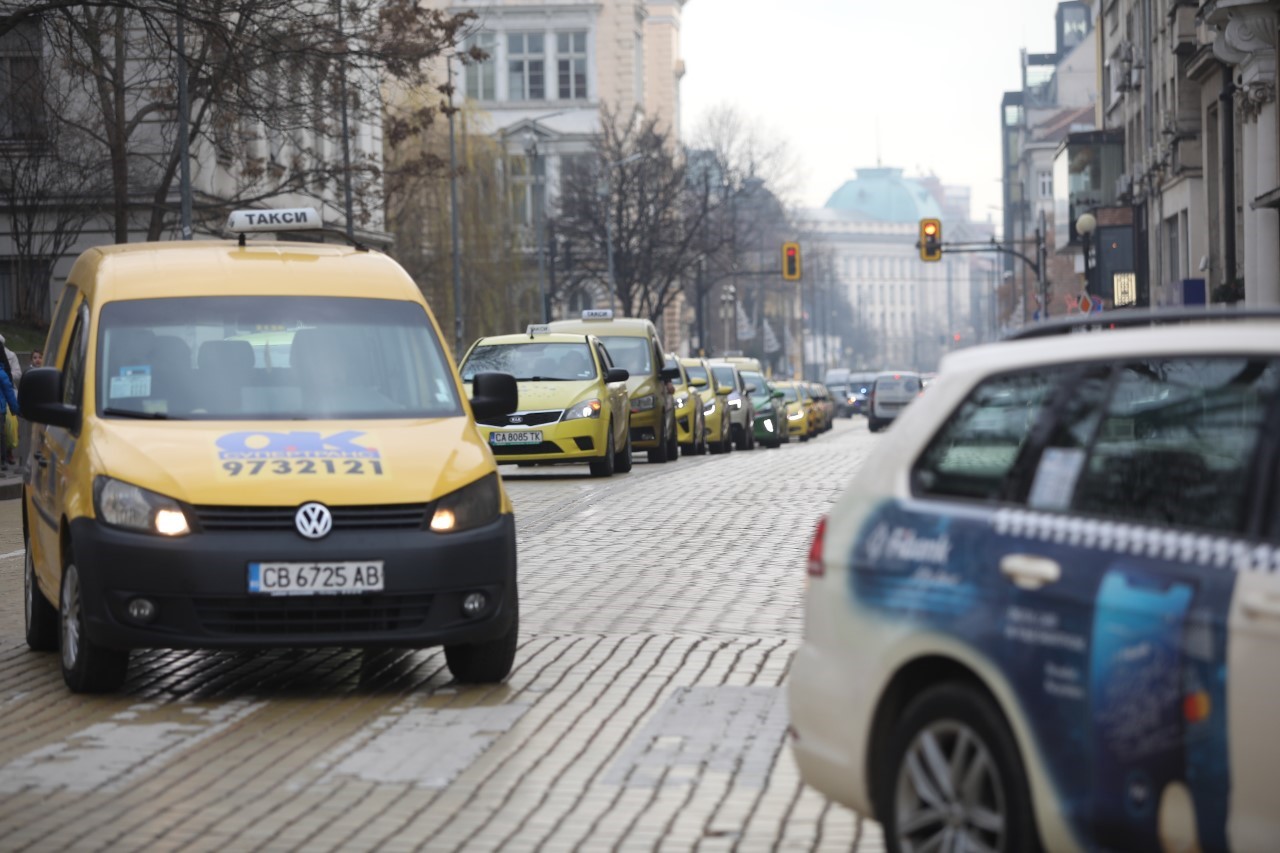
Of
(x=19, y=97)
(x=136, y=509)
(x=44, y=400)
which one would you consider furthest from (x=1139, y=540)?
(x=19, y=97)

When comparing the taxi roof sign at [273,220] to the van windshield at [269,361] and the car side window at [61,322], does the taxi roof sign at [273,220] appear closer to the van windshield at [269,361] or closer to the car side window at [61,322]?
the car side window at [61,322]

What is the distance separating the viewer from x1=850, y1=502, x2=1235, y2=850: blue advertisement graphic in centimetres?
477

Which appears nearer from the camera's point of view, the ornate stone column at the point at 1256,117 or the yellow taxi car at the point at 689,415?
the yellow taxi car at the point at 689,415

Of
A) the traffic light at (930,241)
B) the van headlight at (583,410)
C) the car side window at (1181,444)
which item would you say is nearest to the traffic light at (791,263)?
the traffic light at (930,241)

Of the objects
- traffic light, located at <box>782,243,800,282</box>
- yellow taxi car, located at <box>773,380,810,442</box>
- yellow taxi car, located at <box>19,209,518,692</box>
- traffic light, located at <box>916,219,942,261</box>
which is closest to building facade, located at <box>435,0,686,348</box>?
traffic light, located at <box>782,243,800,282</box>

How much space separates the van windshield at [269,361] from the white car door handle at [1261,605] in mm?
6007

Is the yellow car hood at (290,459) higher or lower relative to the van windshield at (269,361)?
lower

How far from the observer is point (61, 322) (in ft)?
38.8

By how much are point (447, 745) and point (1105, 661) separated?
389 cm

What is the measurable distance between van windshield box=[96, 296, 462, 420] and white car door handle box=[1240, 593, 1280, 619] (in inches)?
236

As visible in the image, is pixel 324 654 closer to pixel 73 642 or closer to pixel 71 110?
pixel 73 642

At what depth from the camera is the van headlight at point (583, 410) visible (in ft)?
88.5

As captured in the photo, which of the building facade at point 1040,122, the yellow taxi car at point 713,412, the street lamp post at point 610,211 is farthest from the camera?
the building facade at point 1040,122

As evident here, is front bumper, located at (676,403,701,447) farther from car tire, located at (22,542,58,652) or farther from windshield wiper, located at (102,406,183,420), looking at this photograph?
windshield wiper, located at (102,406,183,420)
